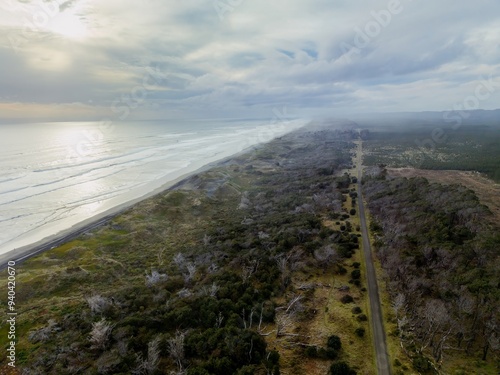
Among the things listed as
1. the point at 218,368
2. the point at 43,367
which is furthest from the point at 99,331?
the point at 218,368

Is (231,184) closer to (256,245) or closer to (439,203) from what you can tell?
(256,245)

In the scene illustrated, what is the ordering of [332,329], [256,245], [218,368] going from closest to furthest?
[218,368] → [332,329] → [256,245]

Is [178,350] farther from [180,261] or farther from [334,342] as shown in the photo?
[180,261]

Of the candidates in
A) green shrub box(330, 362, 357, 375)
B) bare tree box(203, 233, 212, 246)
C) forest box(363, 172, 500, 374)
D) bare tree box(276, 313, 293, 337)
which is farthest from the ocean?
forest box(363, 172, 500, 374)

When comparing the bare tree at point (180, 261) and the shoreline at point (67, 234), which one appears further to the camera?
the shoreline at point (67, 234)

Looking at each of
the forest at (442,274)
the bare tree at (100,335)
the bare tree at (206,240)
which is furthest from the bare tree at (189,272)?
the forest at (442,274)

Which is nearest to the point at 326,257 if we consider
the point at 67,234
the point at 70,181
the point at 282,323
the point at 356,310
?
the point at 356,310

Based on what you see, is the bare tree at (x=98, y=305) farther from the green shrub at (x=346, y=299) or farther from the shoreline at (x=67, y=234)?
the green shrub at (x=346, y=299)

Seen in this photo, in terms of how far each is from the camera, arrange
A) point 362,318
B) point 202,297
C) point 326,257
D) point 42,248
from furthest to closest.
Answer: point 42,248
point 326,257
point 202,297
point 362,318
